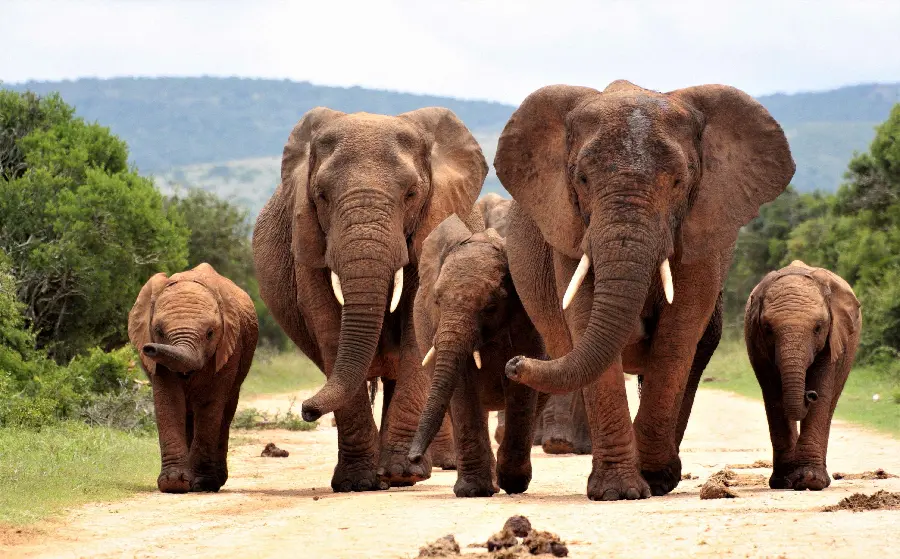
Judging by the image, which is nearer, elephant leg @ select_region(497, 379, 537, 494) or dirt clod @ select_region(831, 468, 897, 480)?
elephant leg @ select_region(497, 379, 537, 494)

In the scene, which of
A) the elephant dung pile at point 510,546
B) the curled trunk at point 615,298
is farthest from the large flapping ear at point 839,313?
the elephant dung pile at point 510,546

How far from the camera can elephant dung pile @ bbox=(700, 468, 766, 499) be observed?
31.2 feet

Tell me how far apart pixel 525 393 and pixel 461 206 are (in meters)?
2.60

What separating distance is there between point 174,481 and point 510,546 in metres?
5.08

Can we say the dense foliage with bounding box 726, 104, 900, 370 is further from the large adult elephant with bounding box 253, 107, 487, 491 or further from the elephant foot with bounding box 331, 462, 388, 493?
the elephant foot with bounding box 331, 462, 388, 493

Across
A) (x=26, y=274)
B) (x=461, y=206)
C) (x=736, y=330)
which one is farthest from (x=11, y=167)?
(x=736, y=330)

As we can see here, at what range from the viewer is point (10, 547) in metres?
7.80

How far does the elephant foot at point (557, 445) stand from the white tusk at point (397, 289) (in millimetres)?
4773

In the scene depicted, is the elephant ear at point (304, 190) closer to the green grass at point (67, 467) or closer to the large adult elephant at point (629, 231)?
the large adult elephant at point (629, 231)

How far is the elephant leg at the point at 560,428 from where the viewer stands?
15.9 m

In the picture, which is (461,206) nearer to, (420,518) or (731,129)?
(731,129)

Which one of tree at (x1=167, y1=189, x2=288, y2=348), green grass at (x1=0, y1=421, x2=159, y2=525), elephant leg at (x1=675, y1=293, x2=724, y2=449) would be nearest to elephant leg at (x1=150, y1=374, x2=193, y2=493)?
green grass at (x1=0, y1=421, x2=159, y2=525)

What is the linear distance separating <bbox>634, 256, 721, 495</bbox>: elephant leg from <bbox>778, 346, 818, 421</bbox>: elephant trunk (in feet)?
2.84

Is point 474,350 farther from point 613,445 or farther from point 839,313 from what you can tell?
point 839,313
